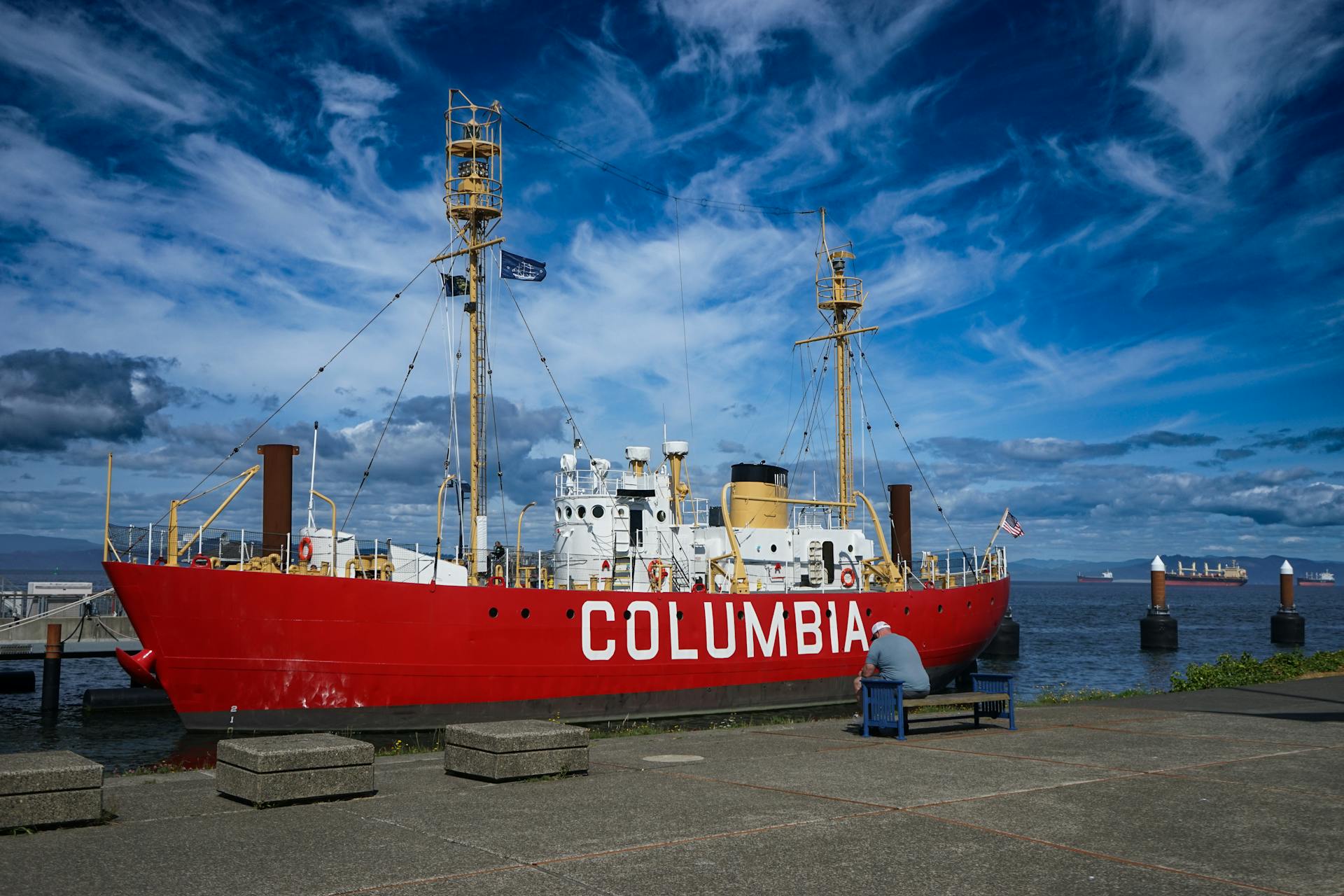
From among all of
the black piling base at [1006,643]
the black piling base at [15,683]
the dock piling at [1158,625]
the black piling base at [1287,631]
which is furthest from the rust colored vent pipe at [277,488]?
the black piling base at [1287,631]

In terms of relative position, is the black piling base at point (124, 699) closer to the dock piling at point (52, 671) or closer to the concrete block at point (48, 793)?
the dock piling at point (52, 671)

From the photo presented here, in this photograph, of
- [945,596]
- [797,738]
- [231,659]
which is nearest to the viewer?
[797,738]

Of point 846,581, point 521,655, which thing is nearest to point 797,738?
point 521,655

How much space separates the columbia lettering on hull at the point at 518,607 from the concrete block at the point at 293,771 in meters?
10.7

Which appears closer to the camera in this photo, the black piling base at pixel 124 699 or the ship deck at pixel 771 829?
the ship deck at pixel 771 829

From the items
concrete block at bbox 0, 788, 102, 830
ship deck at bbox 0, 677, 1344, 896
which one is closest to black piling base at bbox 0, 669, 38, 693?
ship deck at bbox 0, 677, 1344, 896

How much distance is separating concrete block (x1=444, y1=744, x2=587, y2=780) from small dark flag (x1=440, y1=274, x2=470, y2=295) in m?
17.1

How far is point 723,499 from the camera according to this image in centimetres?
2733

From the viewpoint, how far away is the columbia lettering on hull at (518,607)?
65.0 feet

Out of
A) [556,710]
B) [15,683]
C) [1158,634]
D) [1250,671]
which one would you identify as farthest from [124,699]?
[1158,634]

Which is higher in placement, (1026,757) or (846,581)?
(846,581)

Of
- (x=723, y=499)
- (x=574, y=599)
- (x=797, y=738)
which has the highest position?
(x=723, y=499)

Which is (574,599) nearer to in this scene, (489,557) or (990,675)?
(489,557)

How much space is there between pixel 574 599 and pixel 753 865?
1581 centimetres
